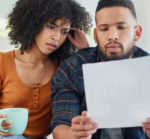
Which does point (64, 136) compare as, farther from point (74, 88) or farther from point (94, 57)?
point (94, 57)

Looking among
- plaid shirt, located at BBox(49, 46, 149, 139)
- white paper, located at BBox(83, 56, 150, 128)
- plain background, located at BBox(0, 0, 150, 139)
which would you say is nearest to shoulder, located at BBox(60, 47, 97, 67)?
plaid shirt, located at BBox(49, 46, 149, 139)

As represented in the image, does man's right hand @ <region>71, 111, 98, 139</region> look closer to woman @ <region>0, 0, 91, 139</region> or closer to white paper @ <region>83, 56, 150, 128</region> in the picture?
white paper @ <region>83, 56, 150, 128</region>

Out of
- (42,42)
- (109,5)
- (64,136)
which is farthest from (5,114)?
(109,5)

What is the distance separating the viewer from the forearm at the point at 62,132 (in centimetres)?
67

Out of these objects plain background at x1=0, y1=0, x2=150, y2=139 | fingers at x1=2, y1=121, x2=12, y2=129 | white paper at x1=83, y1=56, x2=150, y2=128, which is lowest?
fingers at x1=2, y1=121, x2=12, y2=129

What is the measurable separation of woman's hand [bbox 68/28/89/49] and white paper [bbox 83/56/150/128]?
37 cm

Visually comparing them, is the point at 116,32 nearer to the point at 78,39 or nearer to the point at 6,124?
the point at 78,39

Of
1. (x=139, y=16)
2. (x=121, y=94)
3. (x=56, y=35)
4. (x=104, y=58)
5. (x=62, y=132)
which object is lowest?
(x=62, y=132)

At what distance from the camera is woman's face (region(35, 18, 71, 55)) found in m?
0.87

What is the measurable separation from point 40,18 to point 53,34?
0.11 m

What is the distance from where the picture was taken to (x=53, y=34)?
0.87 meters

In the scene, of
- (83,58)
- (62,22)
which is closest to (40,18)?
(62,22)

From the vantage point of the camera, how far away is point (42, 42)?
903 millimetres

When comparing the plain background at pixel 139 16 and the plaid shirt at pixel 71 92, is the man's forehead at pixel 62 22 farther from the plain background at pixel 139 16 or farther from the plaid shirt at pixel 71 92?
the plain background at pixel 139 16
